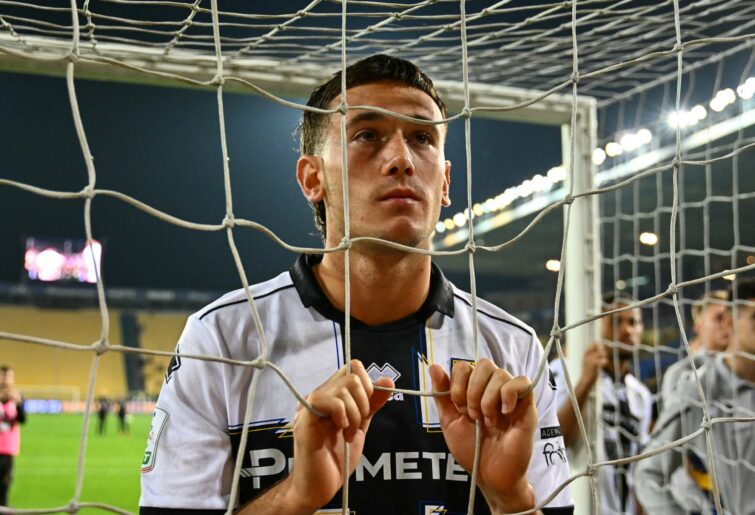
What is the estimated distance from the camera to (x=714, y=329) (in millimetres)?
3025

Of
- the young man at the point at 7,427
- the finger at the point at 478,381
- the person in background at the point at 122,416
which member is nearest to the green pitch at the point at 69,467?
the person in background at the point at 122,416

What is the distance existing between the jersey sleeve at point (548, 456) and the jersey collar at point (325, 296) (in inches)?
8.6

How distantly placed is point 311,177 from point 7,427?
491cm

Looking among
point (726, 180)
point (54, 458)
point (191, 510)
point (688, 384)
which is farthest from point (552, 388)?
point (54, 458)

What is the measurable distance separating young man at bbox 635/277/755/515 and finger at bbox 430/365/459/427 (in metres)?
1.49

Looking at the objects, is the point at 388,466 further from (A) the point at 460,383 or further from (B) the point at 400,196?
(B) the point at 400,196

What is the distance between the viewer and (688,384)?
8.40 feet

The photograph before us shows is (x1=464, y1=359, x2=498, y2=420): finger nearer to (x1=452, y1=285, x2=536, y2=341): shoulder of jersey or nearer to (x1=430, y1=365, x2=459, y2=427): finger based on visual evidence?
(x1=430, y1=365, x2=459, y2=427): finger

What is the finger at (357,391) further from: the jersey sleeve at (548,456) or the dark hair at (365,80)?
the dark hair at (365,80)

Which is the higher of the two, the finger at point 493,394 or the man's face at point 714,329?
the man's face at point 714,329

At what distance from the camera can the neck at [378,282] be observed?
52.9 inches

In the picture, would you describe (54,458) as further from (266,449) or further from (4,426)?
(266,449)

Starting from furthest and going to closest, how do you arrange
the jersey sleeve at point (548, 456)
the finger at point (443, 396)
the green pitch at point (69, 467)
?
the green pitch at point (69, 467) < the jersey sleeve at point (548, 456) < the finger at point (443, 396)

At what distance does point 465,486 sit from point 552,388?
235mm
